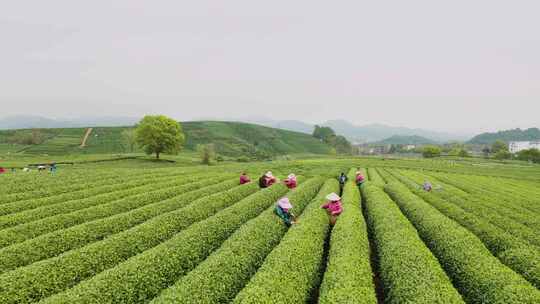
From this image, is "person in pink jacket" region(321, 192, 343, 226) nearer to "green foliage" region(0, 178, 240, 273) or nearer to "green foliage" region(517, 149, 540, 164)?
"green foliage" region(0, 178, 240, 273)

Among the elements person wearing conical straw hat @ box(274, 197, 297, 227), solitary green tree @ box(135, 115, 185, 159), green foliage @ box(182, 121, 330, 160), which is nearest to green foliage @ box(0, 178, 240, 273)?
person wearing conical straw hat @ box(274, 197, 297, 227)

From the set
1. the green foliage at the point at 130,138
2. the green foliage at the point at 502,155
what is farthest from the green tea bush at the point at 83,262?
the green foliage at the point at 502,155

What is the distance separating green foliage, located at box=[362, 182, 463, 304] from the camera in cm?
771

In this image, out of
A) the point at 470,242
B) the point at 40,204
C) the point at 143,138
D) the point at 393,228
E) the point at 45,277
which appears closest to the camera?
the point at 45,277

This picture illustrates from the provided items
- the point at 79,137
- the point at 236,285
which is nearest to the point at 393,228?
the point at 236,285

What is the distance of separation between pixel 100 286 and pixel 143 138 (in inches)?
2532

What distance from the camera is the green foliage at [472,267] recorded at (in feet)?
25.9

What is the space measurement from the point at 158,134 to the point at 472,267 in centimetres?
6558

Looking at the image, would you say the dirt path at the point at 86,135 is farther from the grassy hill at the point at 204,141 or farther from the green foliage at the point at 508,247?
the green foliage at the point at 508,247

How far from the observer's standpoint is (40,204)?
57.3 ft

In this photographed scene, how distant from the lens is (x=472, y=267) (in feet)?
31.0

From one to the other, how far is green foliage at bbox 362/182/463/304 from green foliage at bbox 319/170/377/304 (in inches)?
26.3

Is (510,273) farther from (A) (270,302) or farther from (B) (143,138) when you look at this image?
(B) (143,138)

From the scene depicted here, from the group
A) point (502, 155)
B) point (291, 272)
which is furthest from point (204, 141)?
point (291, 272)
